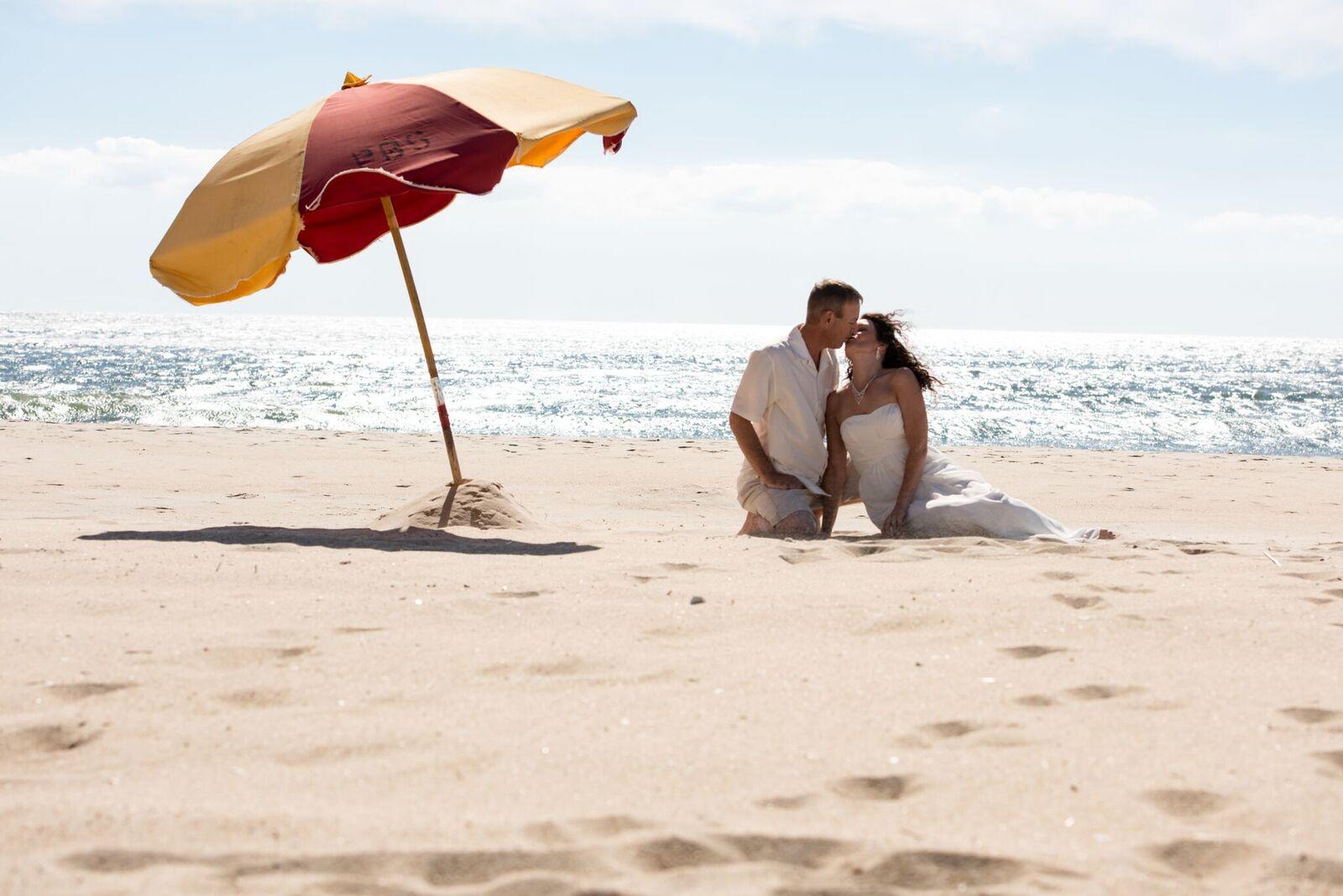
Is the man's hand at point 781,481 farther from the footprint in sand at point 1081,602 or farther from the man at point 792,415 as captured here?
the footprint in sand at point 1081,602

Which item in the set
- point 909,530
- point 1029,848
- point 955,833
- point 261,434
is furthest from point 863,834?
point 261,434

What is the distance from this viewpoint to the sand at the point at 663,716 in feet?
6.68

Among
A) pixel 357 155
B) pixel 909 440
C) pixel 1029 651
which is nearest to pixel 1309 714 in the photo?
pixel 1029 651

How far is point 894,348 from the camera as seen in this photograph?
587 centimetres

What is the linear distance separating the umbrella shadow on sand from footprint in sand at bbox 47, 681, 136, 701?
193cm

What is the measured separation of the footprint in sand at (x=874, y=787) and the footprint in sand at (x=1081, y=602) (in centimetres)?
158

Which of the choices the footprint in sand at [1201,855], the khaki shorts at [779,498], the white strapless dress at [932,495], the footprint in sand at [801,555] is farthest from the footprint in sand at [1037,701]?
the khaki shorts at [779,498]

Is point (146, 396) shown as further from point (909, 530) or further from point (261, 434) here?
point (909, 530)

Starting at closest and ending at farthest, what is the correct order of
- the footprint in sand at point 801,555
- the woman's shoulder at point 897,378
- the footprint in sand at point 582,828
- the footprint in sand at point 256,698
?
1. the footprint in sand at point 582,828
2. the footprint in sand at point 256,698
3. the footprint in sand at point 801,555
4. the woman's shoulder at point 897,378

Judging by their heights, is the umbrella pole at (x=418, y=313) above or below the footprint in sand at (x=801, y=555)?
above

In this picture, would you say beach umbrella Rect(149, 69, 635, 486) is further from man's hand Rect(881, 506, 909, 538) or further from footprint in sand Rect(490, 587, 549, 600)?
man's hand Rect(881, 506, 909, 538)

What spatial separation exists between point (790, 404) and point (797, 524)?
2.15 ft

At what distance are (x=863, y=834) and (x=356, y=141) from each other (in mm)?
3984

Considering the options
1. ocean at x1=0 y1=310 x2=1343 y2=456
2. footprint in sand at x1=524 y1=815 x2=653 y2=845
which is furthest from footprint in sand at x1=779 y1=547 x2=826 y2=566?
ocean at x1=0 y1=310 x2=1343 y2=456
